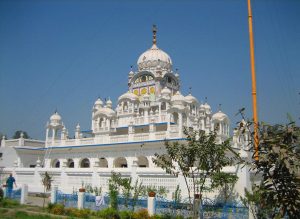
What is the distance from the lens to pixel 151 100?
36.2m

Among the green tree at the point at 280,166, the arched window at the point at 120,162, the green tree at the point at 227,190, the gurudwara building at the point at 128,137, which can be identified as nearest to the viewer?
the green tree at the point at 280,166

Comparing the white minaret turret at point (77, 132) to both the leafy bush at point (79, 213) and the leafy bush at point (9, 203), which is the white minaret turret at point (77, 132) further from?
the leafy bush at point (79, 213)

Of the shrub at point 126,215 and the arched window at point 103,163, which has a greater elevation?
the arched window at point 103,163

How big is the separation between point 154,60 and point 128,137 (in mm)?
14813

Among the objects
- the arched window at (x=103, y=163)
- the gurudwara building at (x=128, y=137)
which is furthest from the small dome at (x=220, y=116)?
the arched window at (x=103, y=163)

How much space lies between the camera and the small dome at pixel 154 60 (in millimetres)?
40594

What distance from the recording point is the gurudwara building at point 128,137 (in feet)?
75.6

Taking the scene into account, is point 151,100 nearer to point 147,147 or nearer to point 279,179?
point 147,147

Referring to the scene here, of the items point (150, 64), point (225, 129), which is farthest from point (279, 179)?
point (150, 64)

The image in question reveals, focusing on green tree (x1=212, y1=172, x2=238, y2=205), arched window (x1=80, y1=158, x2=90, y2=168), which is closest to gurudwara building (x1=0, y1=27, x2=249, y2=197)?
arched window (x1=80, y1=158, x2=90, y2=168)

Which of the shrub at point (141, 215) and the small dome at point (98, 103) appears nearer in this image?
the shrub at point (141, 215)

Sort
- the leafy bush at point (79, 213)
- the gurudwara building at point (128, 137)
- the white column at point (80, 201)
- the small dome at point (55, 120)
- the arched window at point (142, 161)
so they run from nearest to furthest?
the leafy bush at point (79, 213) → the white column at point (80, 201) → the gurudwara building at point (128, 137) → the arched window at point (142, 161) → the small dome at point (55, 120)

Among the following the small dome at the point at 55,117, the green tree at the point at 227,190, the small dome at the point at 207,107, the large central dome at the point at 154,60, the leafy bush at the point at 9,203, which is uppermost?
the large central dome at the point at 154,60

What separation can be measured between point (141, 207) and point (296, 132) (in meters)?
9.22
